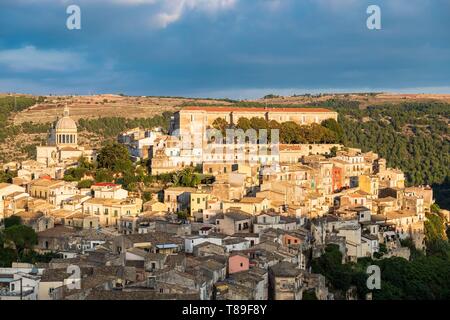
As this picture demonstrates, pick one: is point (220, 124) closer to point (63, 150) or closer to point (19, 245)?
point (63, 150)

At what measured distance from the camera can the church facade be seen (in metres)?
42.5

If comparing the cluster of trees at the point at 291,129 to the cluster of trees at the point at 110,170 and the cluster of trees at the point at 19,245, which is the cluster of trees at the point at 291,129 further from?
the cluster of trees at the point at 19,245

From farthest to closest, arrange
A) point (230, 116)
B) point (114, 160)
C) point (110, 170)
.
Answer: point (230, 116) → point (114, 160) → point (110, 170)

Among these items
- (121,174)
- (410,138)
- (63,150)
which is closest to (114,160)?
(121,174)

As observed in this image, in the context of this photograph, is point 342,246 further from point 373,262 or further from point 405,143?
point 405,143

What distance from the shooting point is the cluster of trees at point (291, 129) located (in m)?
46.5

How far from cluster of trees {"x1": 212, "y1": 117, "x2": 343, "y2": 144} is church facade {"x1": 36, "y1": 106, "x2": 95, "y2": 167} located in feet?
27.4

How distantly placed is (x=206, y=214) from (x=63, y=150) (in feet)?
48.5

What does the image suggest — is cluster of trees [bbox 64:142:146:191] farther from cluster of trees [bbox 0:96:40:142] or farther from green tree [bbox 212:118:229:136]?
cluster of trees [bbox 0:96:40:142]

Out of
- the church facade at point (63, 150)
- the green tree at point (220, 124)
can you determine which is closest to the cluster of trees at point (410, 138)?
the green tree at point (220, 124)

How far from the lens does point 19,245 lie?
28.3 m

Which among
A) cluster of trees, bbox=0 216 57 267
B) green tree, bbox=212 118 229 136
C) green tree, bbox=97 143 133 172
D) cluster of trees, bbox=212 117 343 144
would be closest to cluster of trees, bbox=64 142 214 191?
green tree, bbox=97 143 133 172

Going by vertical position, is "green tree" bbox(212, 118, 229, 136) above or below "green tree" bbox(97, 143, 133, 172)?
above

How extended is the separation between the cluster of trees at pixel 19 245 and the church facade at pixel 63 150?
41.5 feet
